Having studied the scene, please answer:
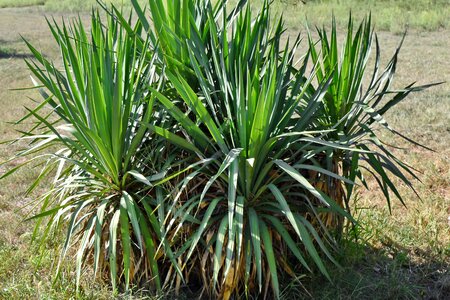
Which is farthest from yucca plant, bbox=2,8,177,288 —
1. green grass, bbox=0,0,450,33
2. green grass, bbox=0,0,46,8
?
green grass, bbox=0,0,46,8

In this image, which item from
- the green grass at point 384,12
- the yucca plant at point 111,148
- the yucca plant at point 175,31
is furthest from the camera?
the green grass at point 384,12

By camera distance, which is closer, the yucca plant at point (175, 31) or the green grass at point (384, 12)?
the yucca plant at point (175, 31)

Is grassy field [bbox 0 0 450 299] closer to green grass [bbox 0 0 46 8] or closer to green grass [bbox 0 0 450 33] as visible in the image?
green grass [bbox 0 0 450 33]

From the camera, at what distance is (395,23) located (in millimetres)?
15430

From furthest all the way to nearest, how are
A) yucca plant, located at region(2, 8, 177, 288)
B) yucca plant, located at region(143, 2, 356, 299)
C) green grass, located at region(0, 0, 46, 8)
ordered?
green grass, located at region(0, 0, 46, 8) → yucca plant, located at region(2, 8, 177, 288) → yucca plant, located at region(143, 2, 356, 299)

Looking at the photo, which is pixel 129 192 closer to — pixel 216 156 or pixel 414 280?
pixel 216 156

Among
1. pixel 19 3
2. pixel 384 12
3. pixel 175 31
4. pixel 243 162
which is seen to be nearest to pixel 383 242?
pixel 243 162

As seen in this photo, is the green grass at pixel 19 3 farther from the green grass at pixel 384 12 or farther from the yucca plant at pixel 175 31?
the yucca plant at pixel 175 31

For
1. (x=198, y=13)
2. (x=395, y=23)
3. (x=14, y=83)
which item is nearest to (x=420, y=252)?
(x=198, y=13)

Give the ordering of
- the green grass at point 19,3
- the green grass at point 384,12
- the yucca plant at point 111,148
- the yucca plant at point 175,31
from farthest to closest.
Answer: the green grass at point 19,3, the green grass at point 384,12, the yucca plant at point 175,31, the yucca plant at point 111,148

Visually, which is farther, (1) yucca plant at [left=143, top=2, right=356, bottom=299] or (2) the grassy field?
(2) the grassy field

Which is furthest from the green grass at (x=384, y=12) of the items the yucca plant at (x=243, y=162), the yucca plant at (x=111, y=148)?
the yucca plant at (x=111, y=148)

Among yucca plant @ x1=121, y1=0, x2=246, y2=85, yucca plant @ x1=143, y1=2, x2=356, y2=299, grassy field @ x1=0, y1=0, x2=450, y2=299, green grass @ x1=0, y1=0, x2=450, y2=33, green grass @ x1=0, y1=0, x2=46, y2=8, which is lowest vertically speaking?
green grass @ x1=0, y1=0, x2=46, y2=8

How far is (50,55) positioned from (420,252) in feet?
37.8
